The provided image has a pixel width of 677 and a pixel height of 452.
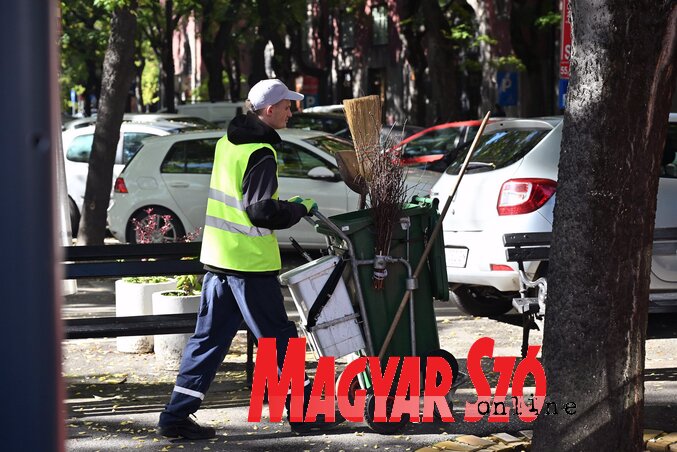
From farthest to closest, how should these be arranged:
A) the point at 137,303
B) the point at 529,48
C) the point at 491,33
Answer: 1. the point at 529,48
2. the point at 491,33
3. the point at 137,303

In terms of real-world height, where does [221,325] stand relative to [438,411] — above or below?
above

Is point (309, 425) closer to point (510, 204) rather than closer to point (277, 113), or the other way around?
point (277, 113)

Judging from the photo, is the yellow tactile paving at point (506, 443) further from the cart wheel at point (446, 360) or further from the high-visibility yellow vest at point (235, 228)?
the high-visibility yellow vest at point (235, 228)

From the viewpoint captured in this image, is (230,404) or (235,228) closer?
(235,228)

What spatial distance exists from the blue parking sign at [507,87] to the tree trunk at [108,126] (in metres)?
12.2

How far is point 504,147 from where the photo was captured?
29.9 feet

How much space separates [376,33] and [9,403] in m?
48.5

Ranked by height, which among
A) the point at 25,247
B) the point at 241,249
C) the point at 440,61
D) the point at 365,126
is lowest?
the point at 241,249

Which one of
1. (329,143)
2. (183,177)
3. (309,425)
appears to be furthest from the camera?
(183,177)

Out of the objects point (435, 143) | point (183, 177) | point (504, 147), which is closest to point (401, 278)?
point (504, 147)

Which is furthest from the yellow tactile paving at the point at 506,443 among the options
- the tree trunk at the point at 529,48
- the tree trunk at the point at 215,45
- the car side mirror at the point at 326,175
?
the tree trunk at the point at 215,45

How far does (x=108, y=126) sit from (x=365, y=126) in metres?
8.24

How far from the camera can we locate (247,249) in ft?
19.2

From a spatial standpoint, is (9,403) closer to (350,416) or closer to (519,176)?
(350,416)
